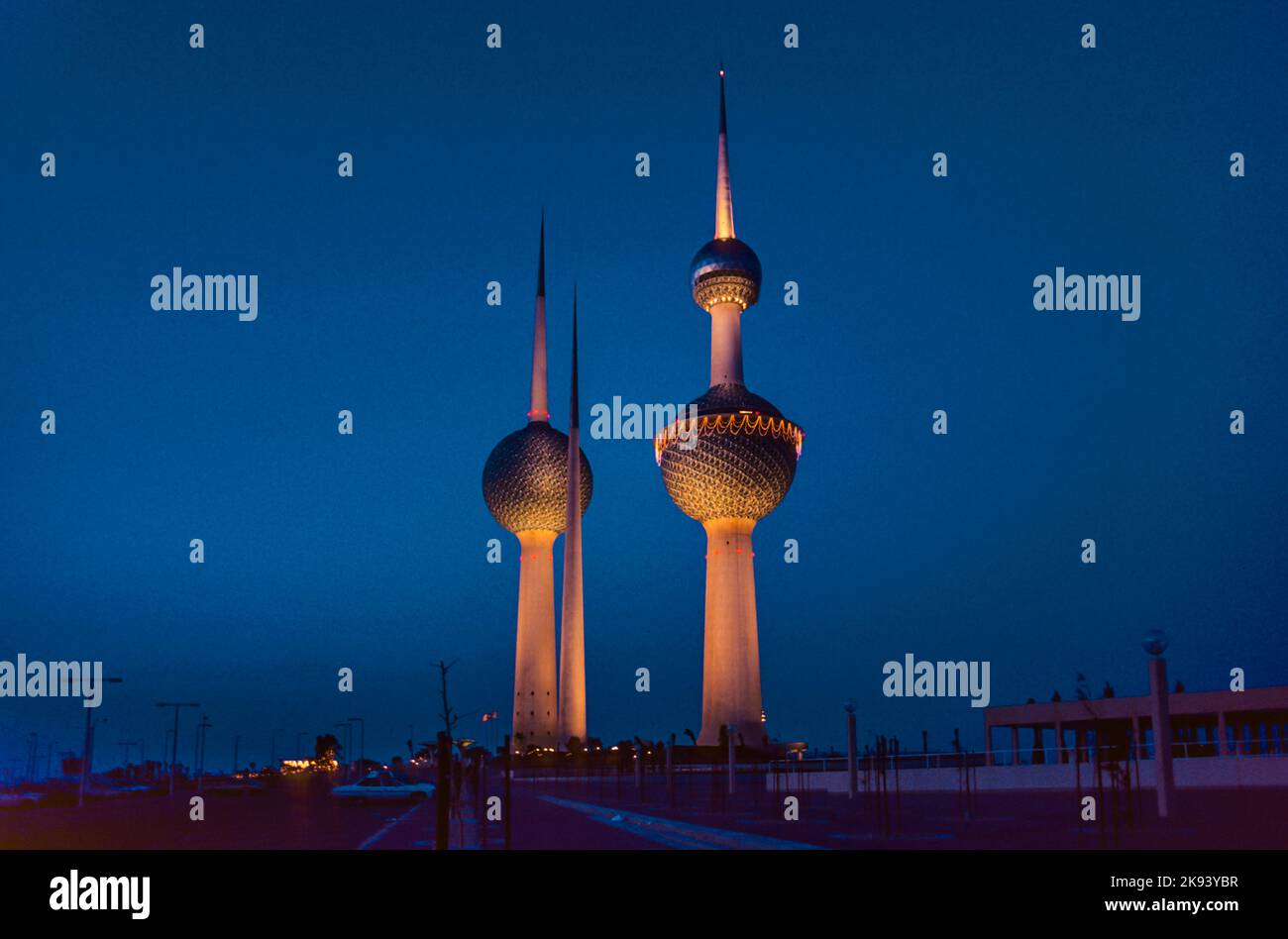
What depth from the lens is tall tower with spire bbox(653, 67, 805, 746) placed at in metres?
134

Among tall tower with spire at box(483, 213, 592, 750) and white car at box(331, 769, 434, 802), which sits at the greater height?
tall tower with spire at box(483, 213, 592, 750)

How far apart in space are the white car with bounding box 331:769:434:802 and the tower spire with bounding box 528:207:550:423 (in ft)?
365

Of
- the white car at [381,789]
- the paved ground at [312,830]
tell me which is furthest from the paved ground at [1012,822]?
the white car at [381,789]

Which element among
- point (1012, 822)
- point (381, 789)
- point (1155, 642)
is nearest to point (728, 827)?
point (1012, 822)

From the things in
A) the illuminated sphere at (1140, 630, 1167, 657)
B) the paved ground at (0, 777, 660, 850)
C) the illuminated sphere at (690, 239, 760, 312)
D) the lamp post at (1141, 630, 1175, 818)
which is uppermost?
the illuminated sphere at (690, 239, 760, 312)

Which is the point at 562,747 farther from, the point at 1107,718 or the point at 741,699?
the point at 1107,718

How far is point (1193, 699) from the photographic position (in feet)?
215

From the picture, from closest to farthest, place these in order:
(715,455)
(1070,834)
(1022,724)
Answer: (1070,834) < (1022,724) < (715,455)

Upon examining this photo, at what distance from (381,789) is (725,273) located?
97.9 m

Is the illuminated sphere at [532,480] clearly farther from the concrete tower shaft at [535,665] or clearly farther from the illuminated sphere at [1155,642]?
the illuminated sphere at [1155,642]

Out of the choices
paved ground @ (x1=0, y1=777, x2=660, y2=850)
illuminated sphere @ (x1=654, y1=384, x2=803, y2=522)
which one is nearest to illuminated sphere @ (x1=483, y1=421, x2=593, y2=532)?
illuminated sphere @ (x1=654, y1=384, x2=803, y2=522)

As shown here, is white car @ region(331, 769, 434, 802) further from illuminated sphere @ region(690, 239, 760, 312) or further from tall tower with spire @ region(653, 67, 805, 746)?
illuminated sphere @ region(690, 239, 760, 312)
